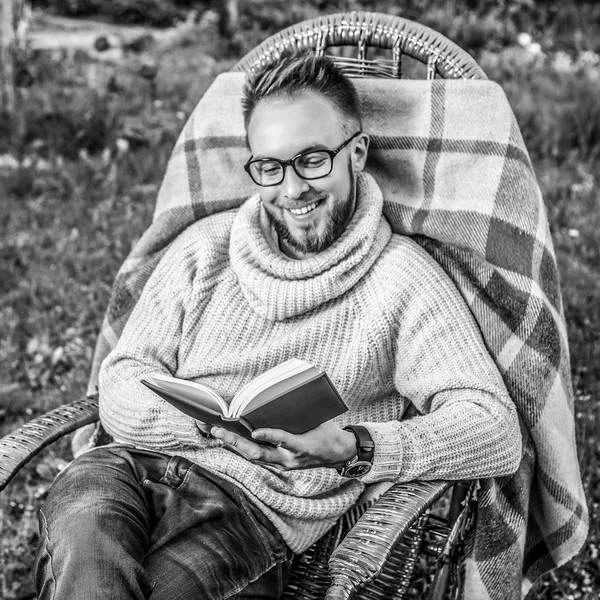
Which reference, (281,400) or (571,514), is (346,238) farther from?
(571,514)

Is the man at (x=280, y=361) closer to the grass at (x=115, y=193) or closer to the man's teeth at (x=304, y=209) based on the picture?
the man's teeth at (x=304, y=209)

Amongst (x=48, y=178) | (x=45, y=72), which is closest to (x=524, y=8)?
(x=45, y=72)

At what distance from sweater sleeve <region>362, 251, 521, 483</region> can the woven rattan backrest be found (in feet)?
2.51

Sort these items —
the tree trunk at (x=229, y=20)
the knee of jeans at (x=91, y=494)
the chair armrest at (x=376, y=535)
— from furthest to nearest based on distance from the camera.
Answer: the tree trunk at (x=229, y=20) → the knee of jeans at (x=91, y=494) → the chair armrest at (x=376, y=535)

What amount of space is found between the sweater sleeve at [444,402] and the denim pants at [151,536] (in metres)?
0.38

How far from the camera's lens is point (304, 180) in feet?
7.99

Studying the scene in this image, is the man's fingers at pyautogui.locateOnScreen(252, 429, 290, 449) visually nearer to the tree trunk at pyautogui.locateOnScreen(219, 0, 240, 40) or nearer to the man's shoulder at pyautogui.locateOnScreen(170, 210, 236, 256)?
the man's shoulder at pyautogui.locateOnScreen(170, 210, 236, 256)

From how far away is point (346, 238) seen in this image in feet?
8.09

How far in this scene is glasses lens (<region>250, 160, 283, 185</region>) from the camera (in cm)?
246

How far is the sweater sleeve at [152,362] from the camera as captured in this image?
2371 mm

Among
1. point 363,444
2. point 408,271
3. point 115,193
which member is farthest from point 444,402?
point 115,193

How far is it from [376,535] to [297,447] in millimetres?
300

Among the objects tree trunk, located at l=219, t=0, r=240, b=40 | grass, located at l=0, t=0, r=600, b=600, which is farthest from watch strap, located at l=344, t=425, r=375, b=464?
tree trunk, located at l=219, t=0, r=240, b=40

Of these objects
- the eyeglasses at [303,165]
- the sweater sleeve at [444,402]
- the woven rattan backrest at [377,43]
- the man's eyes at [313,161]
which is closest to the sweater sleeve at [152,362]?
the eyeglasses at [303,165]
